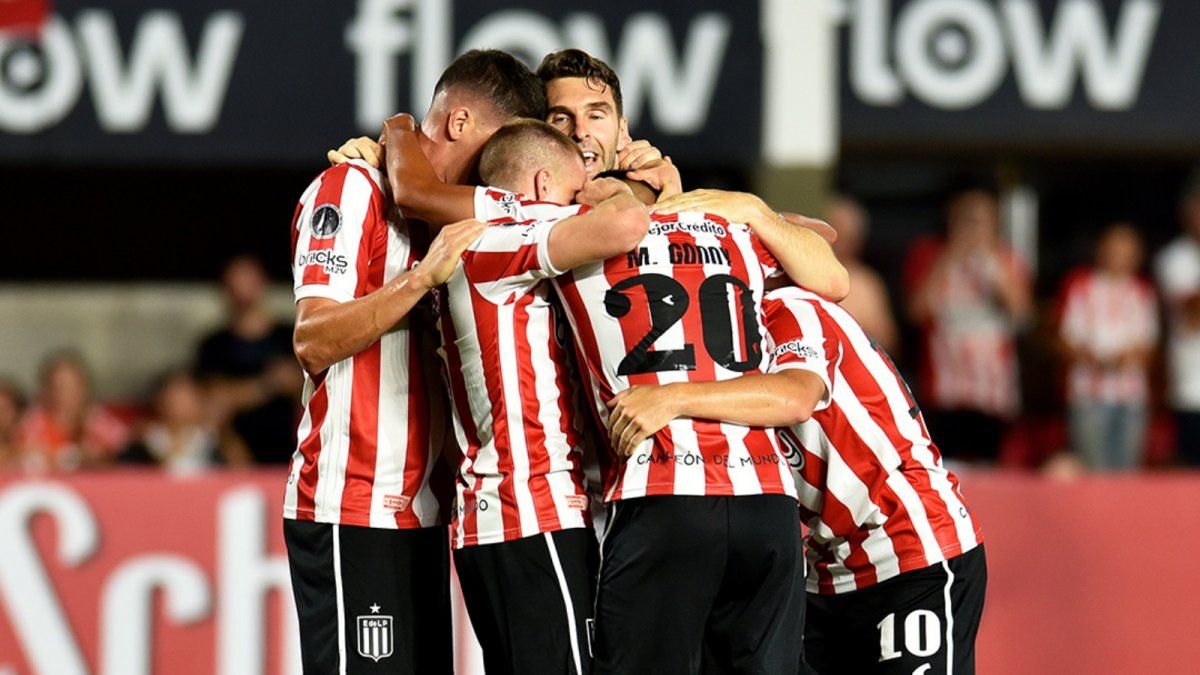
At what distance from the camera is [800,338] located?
13.5 feet

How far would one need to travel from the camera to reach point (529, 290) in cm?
393

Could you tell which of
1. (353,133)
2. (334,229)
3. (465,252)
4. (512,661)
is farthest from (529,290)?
(353,133)

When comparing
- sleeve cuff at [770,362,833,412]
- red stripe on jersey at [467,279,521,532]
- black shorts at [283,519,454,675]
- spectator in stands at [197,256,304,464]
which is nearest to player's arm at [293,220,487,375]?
red stripe on jersey at [467,279,521,532]

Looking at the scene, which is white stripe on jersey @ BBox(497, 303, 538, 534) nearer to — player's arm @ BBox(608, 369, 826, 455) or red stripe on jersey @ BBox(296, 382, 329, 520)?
player's arm @ BBox(608, 369, 826, 455)

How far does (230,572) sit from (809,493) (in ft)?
10.2

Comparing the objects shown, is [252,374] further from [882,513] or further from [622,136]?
[882,513]

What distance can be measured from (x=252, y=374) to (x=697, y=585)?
5.73m

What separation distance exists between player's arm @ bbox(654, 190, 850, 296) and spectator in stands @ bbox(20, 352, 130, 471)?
5275 millimetres

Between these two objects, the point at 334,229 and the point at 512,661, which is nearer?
the point at 512,661

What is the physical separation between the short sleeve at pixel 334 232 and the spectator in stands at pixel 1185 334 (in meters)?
5.97

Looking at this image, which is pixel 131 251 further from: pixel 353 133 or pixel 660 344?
pixel 660 344

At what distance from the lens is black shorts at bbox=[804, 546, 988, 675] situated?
4352 mm

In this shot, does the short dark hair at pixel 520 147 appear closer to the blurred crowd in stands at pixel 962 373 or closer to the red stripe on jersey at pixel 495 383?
the red stripe on jersey at pixel 495 383

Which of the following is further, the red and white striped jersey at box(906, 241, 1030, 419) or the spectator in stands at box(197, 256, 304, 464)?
the red and white striped jersey at box(906, 241, 1030, 419)
